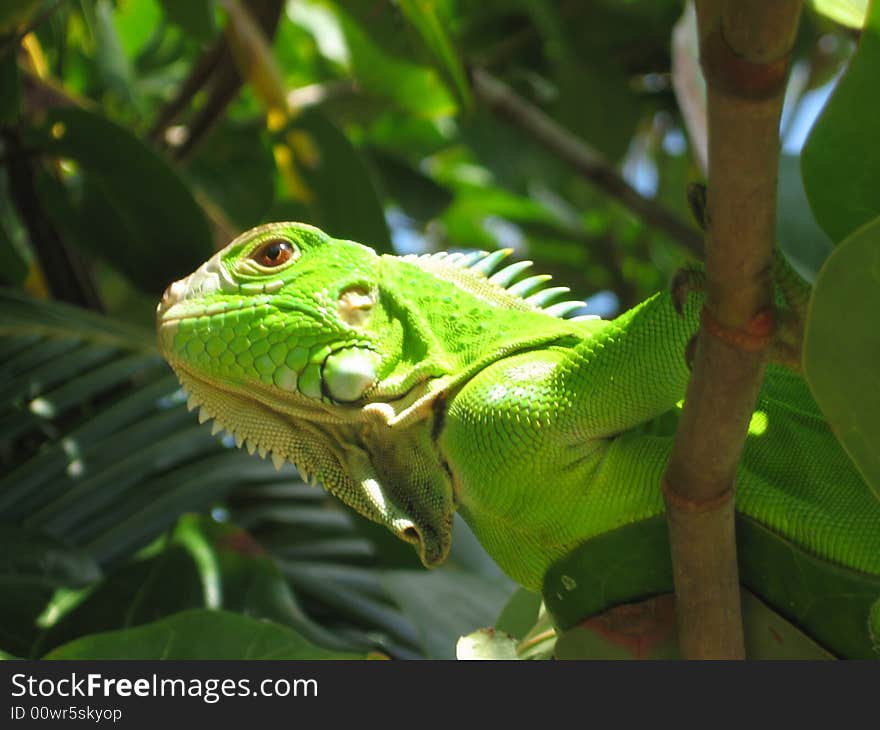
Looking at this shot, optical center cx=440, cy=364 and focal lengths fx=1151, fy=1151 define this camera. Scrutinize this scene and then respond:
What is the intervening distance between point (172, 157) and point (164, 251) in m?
0.67

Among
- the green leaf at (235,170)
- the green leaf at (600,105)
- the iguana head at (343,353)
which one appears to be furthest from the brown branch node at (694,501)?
the green leaf at (600,105)

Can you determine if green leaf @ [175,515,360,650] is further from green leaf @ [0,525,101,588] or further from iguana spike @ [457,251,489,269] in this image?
iguana spike @ [457,251,489,269]

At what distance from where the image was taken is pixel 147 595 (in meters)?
2.76

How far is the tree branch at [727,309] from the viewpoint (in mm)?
1152

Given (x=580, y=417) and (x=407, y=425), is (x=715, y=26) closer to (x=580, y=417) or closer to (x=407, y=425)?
(x=580, y=417)

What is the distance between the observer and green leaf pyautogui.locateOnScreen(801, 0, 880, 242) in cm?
155

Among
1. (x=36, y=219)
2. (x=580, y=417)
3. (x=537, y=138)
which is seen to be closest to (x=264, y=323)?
Answer: (x=580, y=417)

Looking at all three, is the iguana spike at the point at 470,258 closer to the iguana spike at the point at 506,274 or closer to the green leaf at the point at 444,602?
the iguana spike at the point at 506,274

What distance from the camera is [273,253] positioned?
2381 mm

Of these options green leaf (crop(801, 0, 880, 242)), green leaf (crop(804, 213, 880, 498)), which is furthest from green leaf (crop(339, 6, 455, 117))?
green leaf (crop(804, 213, 880, 498))

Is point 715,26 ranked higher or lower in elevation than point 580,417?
higher

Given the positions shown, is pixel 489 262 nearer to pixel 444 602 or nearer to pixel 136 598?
pixel 444 602

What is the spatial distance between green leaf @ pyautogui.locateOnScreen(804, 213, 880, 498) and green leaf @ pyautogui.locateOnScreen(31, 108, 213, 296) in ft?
7.12

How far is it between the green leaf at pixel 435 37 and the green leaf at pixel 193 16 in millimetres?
826
